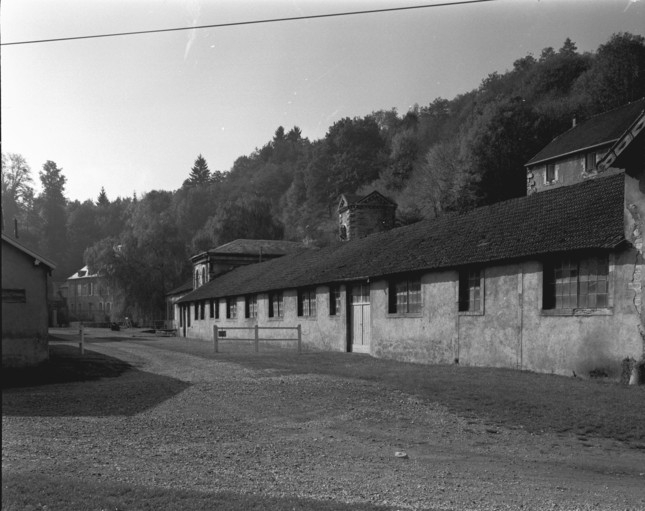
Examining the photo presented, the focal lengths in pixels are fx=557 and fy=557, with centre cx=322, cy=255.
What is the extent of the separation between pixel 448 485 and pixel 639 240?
33.3 feet

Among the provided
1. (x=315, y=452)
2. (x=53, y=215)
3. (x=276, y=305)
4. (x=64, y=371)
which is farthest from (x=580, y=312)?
(x=53, y=215)

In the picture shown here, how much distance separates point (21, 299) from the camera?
19.3 meters

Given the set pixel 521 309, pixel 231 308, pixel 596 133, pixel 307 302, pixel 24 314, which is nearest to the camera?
pixel 521 309

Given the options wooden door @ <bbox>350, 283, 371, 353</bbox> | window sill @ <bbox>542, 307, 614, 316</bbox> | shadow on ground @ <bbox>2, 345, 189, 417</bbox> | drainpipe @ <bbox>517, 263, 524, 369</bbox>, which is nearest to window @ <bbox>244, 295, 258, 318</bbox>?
wooden door @ <bbox>350, 283, 371, 353</bbox>

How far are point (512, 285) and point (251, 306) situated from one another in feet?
76.0

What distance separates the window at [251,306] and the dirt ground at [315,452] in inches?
910

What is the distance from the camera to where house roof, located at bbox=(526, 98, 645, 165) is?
38812 mm

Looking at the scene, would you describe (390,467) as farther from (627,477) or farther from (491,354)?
(491,354)

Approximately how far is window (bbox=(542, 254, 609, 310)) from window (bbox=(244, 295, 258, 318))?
23.3 metres

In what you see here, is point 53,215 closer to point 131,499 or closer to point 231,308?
point 231,308

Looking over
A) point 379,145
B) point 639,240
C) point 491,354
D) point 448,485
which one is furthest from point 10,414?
point 379,145

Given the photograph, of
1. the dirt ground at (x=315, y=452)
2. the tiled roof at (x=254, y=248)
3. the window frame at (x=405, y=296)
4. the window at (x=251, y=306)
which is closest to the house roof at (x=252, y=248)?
the tiled roof at (x=254, y=248)

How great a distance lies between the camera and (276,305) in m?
33.9

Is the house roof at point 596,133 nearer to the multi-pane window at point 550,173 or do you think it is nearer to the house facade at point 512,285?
the multi-pane window at point 550,173
